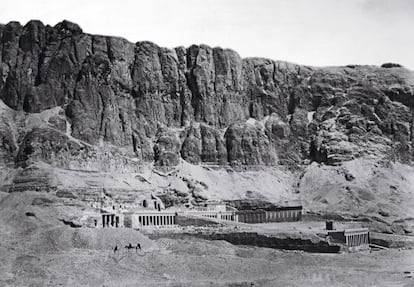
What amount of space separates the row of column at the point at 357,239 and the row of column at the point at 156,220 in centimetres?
3667

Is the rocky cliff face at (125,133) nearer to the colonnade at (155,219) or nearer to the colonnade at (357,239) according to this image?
the colonnade at (155,219)

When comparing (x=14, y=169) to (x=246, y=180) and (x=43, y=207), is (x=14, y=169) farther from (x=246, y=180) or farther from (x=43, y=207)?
(x=246, y=180)

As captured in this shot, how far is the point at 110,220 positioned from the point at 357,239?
45.4 m

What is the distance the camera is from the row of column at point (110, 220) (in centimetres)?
14062

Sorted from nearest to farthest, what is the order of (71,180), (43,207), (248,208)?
(43,207) < (71,180) < (248,208)

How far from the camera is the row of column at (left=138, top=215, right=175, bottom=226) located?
149750mm

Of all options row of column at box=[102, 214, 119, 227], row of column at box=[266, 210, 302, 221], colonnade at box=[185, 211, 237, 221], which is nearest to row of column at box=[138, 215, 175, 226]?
colonnade at box=[185, 211, 237, 221]

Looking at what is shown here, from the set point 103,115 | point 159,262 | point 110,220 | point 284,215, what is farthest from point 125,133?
point 159,262

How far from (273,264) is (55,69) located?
292 ft

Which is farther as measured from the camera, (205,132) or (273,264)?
(205,132)

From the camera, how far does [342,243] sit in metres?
132

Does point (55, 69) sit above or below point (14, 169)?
above

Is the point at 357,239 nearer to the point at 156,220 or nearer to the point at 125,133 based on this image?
the point at 156,220

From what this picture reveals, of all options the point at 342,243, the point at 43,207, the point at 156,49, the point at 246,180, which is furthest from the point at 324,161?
the point at 43,207
